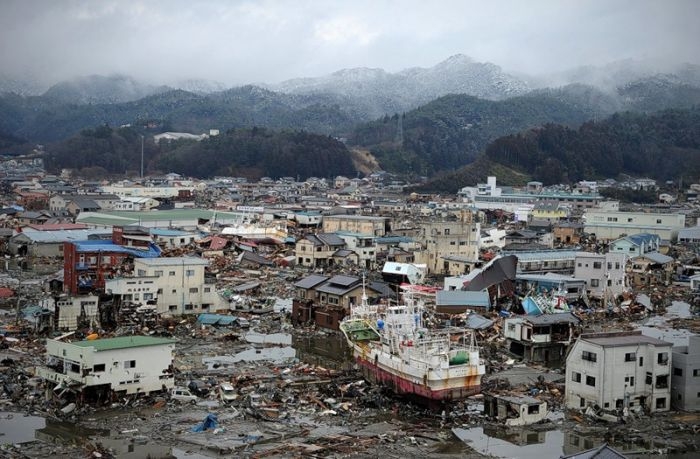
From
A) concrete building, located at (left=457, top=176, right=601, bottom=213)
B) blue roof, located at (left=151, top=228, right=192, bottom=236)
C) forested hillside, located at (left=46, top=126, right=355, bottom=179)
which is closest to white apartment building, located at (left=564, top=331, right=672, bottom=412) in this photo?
blue roof, located at (left=151, top=228, right=192, bottom=236)

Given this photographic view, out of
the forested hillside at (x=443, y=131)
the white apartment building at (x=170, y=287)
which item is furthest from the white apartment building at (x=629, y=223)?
the forested hillside at (x=443, y=131)

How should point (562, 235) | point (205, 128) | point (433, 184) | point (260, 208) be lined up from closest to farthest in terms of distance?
point (562, 235) → point (260, 208) → point (433, 184) → point (205, 128)

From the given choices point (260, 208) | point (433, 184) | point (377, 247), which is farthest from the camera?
point (433, 184)

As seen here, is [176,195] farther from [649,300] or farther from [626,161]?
[626,161]

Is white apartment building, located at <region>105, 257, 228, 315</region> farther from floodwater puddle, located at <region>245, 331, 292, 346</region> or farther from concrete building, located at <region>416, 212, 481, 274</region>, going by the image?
concrete building, located at <region>416, 212, 481, 274</region>

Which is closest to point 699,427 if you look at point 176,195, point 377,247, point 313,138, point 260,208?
point 377,247

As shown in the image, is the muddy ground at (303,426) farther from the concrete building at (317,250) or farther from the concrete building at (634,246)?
the concrete building at (634,246)
